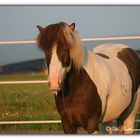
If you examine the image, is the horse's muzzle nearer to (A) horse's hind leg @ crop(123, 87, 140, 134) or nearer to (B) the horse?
(B) the horse

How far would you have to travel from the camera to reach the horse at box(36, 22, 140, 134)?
14.2 ft

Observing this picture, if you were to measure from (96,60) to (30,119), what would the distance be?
4.24 ft

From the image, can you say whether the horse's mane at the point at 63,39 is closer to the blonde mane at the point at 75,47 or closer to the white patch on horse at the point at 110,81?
the blonde mane at the point at 75,47

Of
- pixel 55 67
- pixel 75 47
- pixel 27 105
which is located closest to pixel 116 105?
pixel 75 47

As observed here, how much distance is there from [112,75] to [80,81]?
429mm

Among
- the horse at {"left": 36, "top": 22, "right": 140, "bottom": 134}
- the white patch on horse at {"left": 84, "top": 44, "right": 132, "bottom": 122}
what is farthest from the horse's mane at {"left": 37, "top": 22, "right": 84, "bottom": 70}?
the white patch on horse at {"left": 84, "top": 44, "right": 132, "bottom": 122}

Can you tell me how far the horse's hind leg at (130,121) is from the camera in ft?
17.5

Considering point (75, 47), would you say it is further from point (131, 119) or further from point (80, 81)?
point (131, 119)

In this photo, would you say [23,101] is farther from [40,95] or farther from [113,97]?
[113,97]

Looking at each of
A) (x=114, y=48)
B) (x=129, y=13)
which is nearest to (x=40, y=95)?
(x=114, y=48)

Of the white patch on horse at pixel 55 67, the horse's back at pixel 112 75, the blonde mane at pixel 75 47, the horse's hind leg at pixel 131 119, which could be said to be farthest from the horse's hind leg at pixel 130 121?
the white patch on horse at pixel 55 67

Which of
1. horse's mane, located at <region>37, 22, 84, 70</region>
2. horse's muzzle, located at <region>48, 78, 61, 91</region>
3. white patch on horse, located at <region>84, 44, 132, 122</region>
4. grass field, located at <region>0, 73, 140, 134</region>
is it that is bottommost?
grass field, located at <region>0, 73, 140, 134</region>

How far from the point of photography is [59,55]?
14.1 feet

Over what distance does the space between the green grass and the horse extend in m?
0.87
